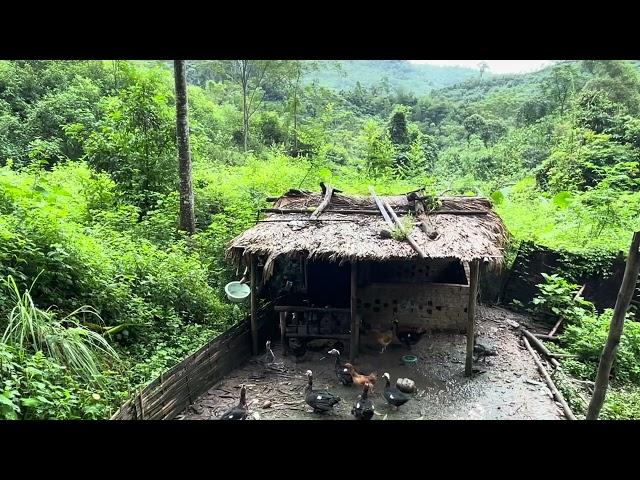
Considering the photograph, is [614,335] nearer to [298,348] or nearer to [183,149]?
[298,348]

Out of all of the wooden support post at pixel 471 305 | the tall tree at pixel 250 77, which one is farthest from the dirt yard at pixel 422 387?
the tall tree at pixel 250 77

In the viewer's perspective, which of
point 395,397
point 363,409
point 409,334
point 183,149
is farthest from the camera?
point 183,149

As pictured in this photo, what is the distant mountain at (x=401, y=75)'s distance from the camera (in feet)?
130

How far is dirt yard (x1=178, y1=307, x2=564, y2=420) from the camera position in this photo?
6.62 m

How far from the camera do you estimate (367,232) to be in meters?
8.28

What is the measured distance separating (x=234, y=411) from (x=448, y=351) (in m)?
4.37

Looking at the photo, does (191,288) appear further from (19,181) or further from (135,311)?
(19,181)

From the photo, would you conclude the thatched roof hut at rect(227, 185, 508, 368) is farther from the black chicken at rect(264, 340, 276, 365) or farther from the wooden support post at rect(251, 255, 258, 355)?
the black chicken at rect(264, 340, 276, 365)

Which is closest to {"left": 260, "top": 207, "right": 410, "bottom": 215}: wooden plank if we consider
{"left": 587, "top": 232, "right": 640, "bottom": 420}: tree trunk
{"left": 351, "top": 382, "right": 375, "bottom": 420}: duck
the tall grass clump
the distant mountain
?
{"left": 351, "top": 382, "right": 375, "bottom": 420}: duck

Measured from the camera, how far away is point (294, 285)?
33.8 ft

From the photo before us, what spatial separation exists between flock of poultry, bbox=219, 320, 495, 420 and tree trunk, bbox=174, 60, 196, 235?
3910 mm

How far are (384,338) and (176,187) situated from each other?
22.9ft

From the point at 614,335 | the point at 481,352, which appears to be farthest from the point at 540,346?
the point at 614,335

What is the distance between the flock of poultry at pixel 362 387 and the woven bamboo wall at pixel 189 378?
570 millimetres
